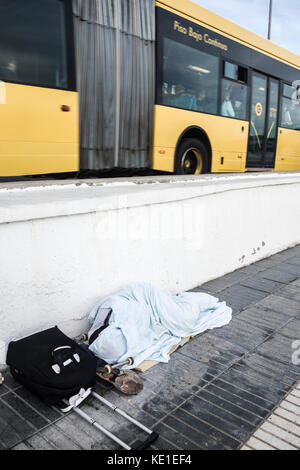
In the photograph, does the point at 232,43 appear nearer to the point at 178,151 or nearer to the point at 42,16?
the point at 178,151

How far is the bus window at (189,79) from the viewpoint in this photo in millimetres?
6531

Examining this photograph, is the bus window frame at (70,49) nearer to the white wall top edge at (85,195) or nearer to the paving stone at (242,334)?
the white wall top edge at (85,195)

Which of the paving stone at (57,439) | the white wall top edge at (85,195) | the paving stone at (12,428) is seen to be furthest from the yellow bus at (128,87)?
the paving stone at (57,439)

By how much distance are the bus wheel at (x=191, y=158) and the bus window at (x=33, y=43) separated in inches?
99.8

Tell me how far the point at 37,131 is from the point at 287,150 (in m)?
7.38

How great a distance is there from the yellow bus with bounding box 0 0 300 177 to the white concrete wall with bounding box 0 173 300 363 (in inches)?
52.4

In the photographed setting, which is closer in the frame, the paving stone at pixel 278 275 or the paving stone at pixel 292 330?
the paving stone at pixel 292 330

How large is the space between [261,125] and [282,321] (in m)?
6.50

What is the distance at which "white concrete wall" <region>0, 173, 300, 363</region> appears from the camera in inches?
109

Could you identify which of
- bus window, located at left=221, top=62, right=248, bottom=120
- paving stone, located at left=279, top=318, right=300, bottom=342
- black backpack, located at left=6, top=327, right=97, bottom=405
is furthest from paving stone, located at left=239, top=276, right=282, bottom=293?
bus window, located at left=221, top=62, right=248, bottom=120

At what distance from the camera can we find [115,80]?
581 cm

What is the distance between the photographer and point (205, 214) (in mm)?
4637

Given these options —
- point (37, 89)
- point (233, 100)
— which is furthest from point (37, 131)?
point (233, 100)
